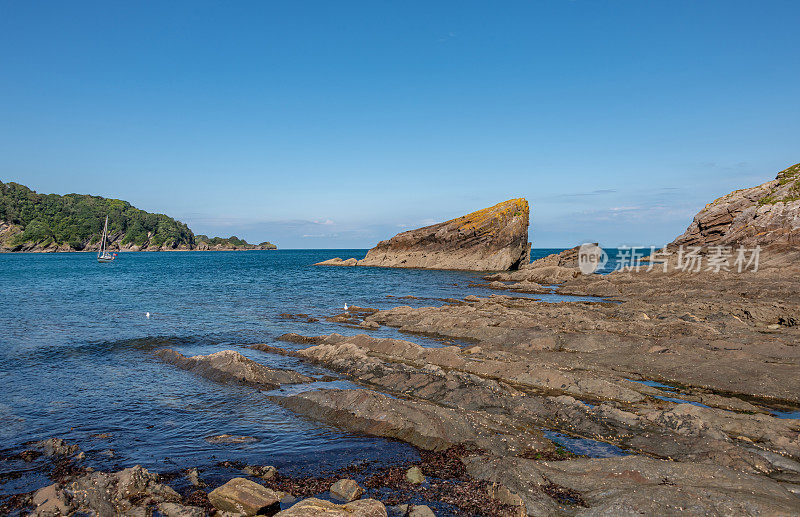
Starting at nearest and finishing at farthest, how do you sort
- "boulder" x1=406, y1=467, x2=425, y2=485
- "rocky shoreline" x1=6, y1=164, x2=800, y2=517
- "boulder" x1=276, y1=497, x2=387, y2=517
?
1. "boulder" x1=276, y1=497, x2=387, y2=517
2. "rocky shoreline" x1=6, y1=164, x2=800, y2=517
3. "boulder" x1=406, y1=467, x2=425, y2=485

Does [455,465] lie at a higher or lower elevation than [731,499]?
lower

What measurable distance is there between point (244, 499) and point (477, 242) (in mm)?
76615

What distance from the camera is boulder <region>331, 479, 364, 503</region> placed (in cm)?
870

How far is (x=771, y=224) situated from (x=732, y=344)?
4860 centimetres

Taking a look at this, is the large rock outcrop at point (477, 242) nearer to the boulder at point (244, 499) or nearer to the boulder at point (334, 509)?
the boulder at point (244, 499)

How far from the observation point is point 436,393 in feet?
49.1

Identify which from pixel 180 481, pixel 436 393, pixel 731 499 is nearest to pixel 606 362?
pixel 436 393

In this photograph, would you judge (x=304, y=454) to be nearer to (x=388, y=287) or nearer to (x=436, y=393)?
(x=436, y=393)

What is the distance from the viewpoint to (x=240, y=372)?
17.4 meters

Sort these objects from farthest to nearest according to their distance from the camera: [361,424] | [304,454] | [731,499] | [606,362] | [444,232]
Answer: [444,232], [606,362], [361,424], [304,454], [731,499]

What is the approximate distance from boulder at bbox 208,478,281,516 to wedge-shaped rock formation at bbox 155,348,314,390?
808cm

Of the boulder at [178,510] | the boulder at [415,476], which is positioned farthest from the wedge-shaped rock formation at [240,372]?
the boulder at [415,476]

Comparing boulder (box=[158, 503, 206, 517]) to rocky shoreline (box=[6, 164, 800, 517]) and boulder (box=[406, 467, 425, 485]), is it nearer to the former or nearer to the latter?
rocky shoreline (box=[6, 164, 800, 517])

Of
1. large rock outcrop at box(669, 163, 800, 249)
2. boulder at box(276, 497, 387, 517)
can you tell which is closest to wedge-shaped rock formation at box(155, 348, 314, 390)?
boulder at box(276, 497, 387, 517)
